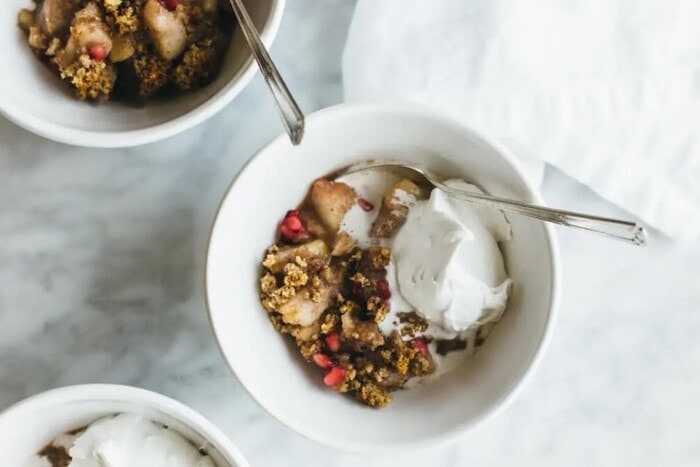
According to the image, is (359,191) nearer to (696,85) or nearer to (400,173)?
(400,173)

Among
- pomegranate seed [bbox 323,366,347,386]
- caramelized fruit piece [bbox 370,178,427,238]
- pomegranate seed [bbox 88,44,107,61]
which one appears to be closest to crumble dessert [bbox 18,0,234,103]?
pomegranate seed [bbox 88,44,107,61]

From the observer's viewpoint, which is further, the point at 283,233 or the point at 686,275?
the point at 686,275

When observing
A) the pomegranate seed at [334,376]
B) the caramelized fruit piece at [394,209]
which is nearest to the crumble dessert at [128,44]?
the caramelized fruit piece at [394,209]

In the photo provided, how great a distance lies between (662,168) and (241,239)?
0.58 metres

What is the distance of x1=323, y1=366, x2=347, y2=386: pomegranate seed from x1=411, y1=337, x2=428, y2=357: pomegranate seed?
0.09m

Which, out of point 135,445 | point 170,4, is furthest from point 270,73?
point 135,445

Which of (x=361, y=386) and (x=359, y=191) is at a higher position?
(x=359, y=191)

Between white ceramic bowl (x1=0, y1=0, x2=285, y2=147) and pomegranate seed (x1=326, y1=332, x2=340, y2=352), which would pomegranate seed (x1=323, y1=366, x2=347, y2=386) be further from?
white ceramic bowl (x1=0, y1=0, x2=285, y2=147)

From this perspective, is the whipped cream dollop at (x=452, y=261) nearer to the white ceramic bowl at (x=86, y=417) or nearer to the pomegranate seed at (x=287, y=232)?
the pomegranate seed at (x=287, y=232)

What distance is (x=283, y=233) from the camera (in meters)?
1.21

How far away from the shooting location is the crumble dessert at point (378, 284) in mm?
1163

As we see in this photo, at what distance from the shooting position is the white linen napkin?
A: 50.8 inches

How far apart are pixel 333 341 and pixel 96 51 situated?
43 cm

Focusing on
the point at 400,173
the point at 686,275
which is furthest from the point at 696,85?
the point at 400,173
